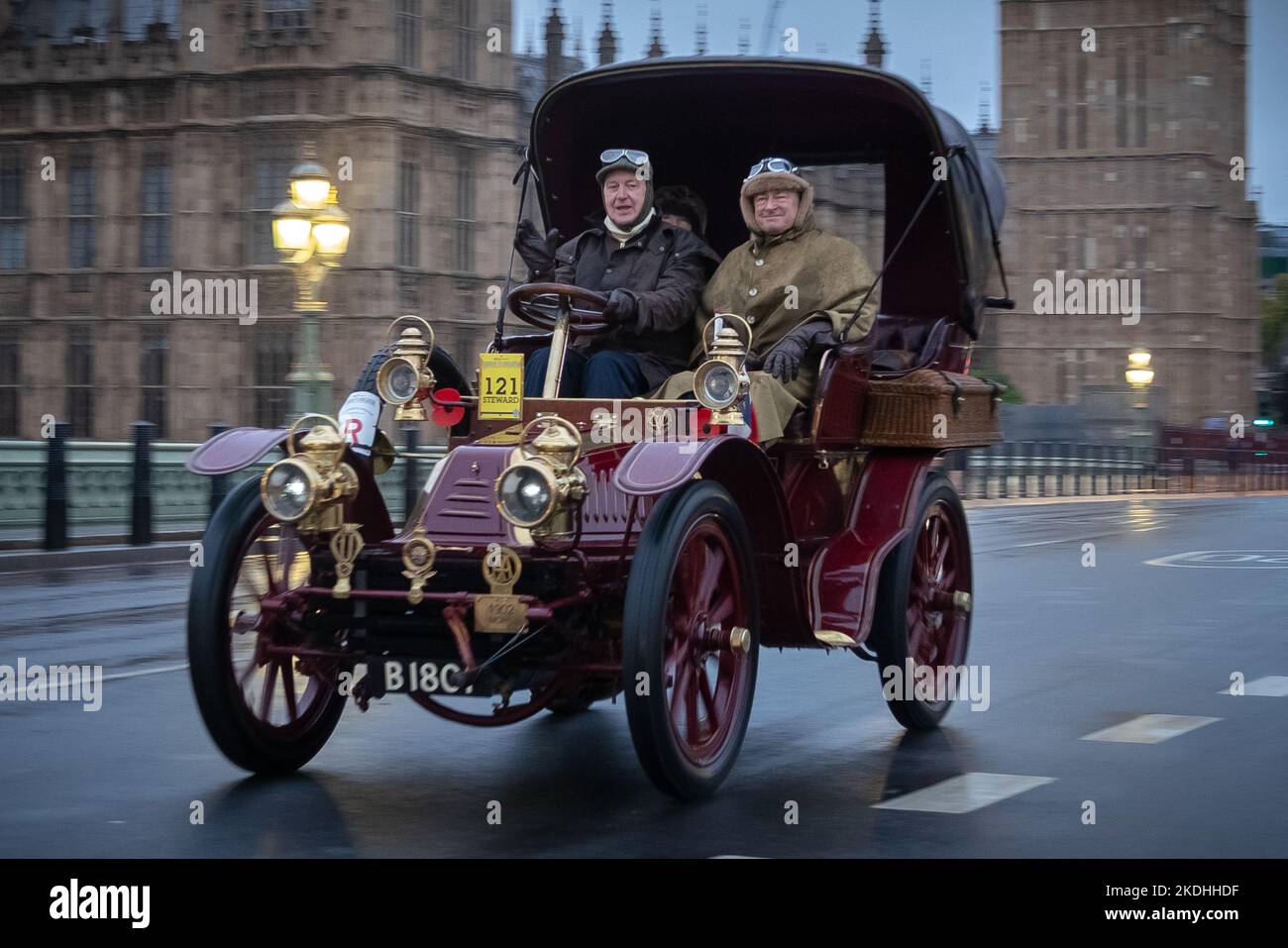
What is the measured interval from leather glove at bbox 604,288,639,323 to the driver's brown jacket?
0.04m

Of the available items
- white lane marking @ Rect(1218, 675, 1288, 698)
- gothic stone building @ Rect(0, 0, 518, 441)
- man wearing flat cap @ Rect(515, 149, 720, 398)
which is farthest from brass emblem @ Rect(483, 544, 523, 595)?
gothic stone building @ Rect(0, 0, 518, 441)

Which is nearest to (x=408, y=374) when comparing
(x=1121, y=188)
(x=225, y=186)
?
(x=225, y=186)

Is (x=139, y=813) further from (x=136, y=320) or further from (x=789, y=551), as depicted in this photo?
(x=136, y=320)

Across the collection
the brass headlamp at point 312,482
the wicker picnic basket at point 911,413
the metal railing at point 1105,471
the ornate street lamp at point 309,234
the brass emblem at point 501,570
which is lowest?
the metal railing at point 1105,471

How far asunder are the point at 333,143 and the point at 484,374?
41.6 meters

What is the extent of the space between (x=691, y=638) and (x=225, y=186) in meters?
43.8

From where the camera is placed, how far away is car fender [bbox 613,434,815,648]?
5914 millimetres

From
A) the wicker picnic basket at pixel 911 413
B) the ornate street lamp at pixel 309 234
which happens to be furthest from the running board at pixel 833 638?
the ornate street lamp at pixel 309 234

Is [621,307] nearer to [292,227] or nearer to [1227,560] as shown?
[1227,560]

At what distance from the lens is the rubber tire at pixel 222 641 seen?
613 centimetres

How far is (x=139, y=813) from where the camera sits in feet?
19.5

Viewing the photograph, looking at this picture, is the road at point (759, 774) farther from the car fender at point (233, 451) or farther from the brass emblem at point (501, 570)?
the car fender at point (233, 451)

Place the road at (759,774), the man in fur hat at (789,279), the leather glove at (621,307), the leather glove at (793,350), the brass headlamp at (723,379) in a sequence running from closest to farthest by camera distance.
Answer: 1. the road at (759,774)
2. the brass headlamp at (723,379)
3. the leather glove at (621,307)
4. the leather glove at (793,350)
5. the man in fur hat at (789,279)
